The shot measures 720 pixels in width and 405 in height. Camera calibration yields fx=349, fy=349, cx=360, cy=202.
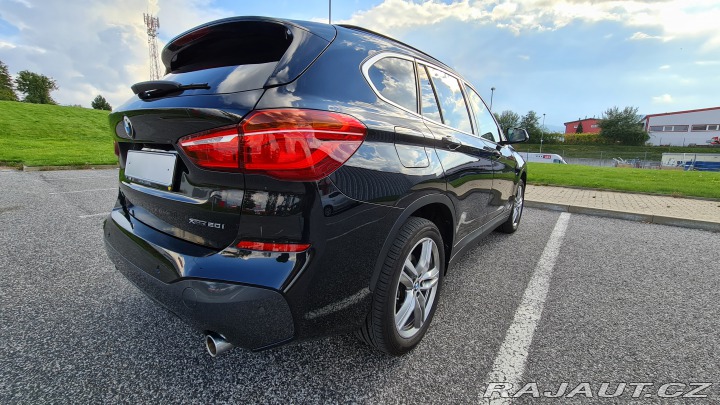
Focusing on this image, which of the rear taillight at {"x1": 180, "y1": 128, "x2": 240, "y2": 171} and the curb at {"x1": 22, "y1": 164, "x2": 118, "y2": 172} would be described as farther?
the curb at {"x1": 22, "y1": 164, "x2": 118, "y2": 172}

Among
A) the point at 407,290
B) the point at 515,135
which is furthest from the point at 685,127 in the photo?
the point at 407,290

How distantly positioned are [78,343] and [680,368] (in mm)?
3310

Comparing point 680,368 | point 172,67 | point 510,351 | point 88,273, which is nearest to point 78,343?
point 88,273

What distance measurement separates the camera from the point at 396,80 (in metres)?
1.97

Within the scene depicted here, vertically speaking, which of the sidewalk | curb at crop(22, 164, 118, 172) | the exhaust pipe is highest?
curb at crop(22, 164, 118, 172)

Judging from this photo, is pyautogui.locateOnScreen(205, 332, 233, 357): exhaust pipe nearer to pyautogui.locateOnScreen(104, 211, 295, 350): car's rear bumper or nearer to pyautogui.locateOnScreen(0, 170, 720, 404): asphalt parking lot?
pyautogui.locateOnScreen(104, 211, 295, 350): car's rear bumper

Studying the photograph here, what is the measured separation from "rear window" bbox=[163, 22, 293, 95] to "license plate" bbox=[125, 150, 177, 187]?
1.02 ft

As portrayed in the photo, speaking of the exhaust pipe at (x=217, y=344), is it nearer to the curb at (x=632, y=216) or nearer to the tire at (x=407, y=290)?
the tire at (x=407, y=290)

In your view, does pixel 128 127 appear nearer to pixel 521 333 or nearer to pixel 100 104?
pixel 521 333

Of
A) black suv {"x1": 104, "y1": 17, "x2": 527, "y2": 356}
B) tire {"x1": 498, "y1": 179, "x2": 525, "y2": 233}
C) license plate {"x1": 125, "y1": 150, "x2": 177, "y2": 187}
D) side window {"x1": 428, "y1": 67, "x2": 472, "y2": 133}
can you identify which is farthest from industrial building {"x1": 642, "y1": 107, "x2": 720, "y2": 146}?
license plate {"x1": 125, "y1": 150, "x2": 177, "y2": 187}

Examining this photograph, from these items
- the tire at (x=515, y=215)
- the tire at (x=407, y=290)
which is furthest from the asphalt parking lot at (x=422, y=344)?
the tire at (x=515, y=215)

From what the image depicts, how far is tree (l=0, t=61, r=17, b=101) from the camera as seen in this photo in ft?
A: 151

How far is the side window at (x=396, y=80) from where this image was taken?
179cm

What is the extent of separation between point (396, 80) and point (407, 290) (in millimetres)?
1179
